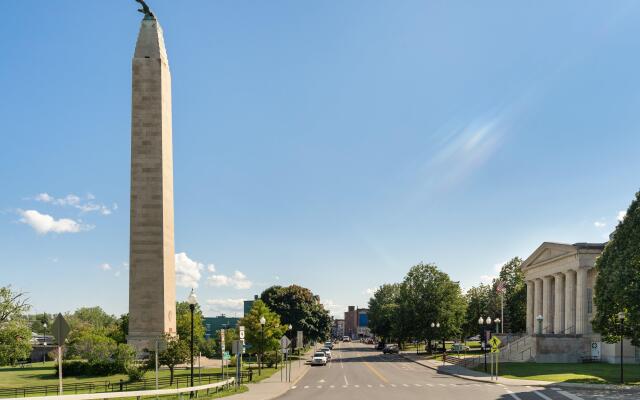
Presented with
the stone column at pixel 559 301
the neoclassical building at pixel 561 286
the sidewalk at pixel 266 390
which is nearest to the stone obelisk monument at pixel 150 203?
the sidewalk at pixel 266 390

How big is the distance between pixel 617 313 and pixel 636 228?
247 inches

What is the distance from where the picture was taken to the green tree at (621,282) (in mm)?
35812

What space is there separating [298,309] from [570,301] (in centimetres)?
3979

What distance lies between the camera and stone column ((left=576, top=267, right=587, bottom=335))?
63406 millimetres

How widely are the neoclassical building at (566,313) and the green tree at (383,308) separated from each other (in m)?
31.8

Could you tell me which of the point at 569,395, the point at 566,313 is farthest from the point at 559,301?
the point at 569,395

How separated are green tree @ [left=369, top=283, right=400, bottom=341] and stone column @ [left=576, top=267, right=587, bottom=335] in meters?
41.2

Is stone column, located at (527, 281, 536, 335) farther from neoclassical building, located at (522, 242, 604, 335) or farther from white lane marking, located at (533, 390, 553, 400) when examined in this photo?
white lane marking, located at (533, 390, 553, 400)

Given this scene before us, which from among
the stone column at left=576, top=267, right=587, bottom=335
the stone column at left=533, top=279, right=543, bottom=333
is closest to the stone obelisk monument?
the stone column at left=576, top=267, right=587, bottom=335

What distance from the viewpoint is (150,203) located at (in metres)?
42.8

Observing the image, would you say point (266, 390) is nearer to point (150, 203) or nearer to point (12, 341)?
point (150, 203)

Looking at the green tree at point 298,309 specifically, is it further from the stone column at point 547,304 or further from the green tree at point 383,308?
the stone column at point 547,304

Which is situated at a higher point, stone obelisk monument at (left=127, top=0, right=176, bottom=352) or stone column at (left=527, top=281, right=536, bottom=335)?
stone obelisk monument at (left=127, top=0, right=176, bottom=352)

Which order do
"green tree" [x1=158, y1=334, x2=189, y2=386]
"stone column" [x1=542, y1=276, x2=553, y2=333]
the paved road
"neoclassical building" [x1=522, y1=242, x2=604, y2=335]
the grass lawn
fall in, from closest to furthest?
the paved road → the grass lawn → "green tree" [x1=158, y1=334, x2=189, y2=386] → "neoclassical building" [x1=522, y1=242, x2=604, y2=335] → "stone column" [x1=542, y1=276, x2=553, y2=333]
